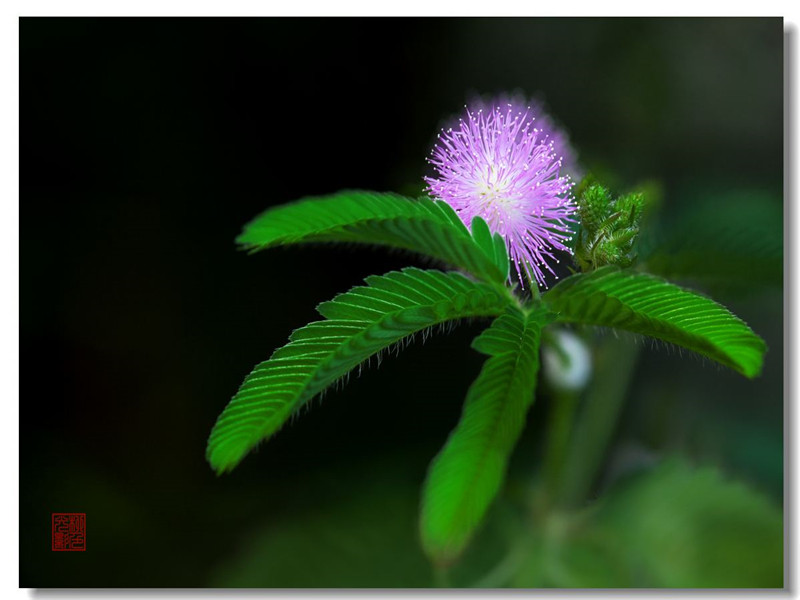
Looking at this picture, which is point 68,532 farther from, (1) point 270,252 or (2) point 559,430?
(2) point 559,430

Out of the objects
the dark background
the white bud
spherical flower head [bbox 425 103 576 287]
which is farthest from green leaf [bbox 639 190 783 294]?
spherical flower head [bbox 425 103 576 287]

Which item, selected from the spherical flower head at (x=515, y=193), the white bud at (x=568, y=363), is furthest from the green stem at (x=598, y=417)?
the spherical flower head at (x=515, y=193)

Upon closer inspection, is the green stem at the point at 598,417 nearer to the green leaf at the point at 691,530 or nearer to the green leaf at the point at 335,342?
the green leaf at the point at 691,530

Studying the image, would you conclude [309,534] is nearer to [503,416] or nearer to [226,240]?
[226,240]

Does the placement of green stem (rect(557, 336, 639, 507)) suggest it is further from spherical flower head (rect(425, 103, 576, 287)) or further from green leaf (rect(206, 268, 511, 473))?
green leaf (rect(206, 268, 511, 473))

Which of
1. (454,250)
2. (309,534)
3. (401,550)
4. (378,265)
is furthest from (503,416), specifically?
(309,534)
